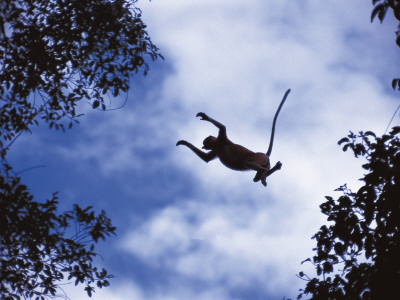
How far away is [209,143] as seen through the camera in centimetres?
823

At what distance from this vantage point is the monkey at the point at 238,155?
755 centimetres

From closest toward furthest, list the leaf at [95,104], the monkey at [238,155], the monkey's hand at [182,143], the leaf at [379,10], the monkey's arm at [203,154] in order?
the leaf at [379,10] → the monkey at [238,155] → the leaf at [95,104] → the monkey's hand at [182,143] → the monkey's arm at [203,154]

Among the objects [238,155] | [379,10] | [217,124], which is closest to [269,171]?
[238,155]

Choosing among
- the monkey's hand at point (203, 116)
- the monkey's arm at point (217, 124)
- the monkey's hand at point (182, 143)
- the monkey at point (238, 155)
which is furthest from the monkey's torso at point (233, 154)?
the monkey's hand at point (203, 116)

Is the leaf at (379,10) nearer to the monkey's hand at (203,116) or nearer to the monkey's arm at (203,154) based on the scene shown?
the monkey's hand at (203,116)

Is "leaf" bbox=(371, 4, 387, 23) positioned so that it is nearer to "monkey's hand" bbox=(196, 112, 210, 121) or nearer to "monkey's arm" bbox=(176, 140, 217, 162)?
"monkey's hand" bbox=(196, 112, 210, 121)

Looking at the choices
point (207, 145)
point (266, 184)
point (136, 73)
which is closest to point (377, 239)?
point (266, 184)

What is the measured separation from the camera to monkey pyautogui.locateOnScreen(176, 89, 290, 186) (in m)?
7.55

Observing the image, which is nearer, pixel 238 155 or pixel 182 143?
pixel 238 155

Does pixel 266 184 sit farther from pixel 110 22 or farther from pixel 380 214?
pixel 110 22

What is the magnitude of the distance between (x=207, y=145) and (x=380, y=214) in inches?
154

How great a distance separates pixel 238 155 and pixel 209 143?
1.86 feet

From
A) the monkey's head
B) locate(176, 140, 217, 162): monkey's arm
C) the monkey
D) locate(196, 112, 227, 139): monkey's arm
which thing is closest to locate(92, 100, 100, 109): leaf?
the monkey

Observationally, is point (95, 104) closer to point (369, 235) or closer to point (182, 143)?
point (182, 143)
